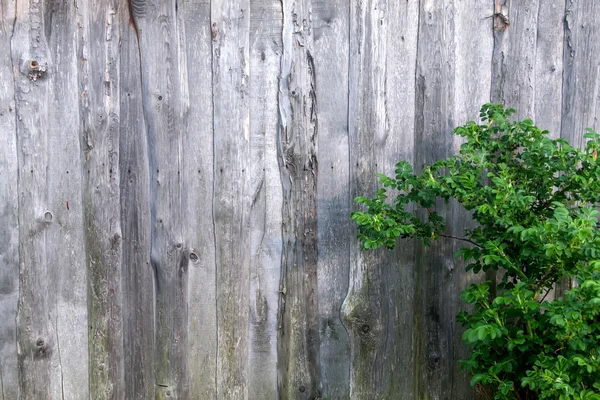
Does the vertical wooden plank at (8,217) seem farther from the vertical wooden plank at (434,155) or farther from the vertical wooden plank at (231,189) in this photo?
the vertical wooden plank at (434,155)

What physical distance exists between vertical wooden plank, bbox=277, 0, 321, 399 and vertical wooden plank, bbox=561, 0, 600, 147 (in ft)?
3.95

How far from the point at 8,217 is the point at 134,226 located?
548mm

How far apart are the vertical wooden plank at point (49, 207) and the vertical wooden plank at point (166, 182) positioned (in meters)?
0.32

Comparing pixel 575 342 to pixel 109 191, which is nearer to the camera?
pixel 575 342

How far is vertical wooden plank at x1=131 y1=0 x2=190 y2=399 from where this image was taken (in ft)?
9.21

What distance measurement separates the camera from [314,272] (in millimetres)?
2945

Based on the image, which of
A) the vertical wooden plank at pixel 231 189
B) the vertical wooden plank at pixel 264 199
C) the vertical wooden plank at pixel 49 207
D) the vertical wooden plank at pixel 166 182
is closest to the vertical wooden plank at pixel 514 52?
the vertical wooden plank at pixel 264 199

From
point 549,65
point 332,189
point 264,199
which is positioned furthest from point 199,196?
point 549,65

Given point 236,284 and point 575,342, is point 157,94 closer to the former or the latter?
point 236,284

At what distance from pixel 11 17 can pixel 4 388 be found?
1.66 meters

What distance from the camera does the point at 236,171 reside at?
288 cm

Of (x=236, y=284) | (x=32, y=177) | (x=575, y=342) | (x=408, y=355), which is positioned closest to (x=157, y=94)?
(x=32, y=177)

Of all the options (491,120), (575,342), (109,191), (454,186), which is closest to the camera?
(575,342)

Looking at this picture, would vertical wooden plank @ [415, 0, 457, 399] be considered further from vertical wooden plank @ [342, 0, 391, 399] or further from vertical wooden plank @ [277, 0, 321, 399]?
vertical wooden plank @ [277, 0, 321, 399]
